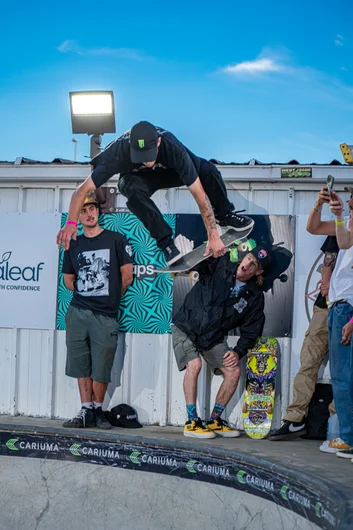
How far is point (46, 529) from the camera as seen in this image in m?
5.67

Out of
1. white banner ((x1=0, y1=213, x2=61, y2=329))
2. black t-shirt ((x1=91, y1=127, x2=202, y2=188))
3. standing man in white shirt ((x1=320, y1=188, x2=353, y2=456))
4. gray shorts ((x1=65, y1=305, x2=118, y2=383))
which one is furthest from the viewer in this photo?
white banner ((x1=0, y1=213, x2=61, y2=329))

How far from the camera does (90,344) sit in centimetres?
695

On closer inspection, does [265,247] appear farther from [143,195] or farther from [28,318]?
[28,318]

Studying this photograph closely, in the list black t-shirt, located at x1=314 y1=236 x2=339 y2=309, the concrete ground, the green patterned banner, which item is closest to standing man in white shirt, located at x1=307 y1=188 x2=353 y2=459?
the concrete ground

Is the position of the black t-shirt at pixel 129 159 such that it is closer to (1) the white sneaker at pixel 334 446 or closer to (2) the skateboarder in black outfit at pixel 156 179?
(2) the skateboarder in black outfit at pixel 156 179

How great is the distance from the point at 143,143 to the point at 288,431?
9.25 feet

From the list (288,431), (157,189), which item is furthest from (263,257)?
(288,431)

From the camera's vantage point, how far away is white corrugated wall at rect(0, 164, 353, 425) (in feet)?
23.0

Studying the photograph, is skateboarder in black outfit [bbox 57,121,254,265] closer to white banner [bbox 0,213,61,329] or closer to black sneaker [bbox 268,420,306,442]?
white banner [bbox 0,213,61,329]

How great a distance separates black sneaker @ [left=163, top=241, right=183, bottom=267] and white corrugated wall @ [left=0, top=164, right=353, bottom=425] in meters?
0.84

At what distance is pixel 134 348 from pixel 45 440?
1384mm

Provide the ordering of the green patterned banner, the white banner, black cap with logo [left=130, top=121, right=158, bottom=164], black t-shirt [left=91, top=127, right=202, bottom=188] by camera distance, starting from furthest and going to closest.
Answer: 1. the white banner
2. the green patterned banner
3. black t-shirt [left=91, top=127, right=202, bottom=188]
4. black cap with logo [left=130, top=121, right=158, bottom=164]

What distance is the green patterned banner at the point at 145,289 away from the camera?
7133mm

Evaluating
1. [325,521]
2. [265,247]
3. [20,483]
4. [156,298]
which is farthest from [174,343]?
[325,521]
